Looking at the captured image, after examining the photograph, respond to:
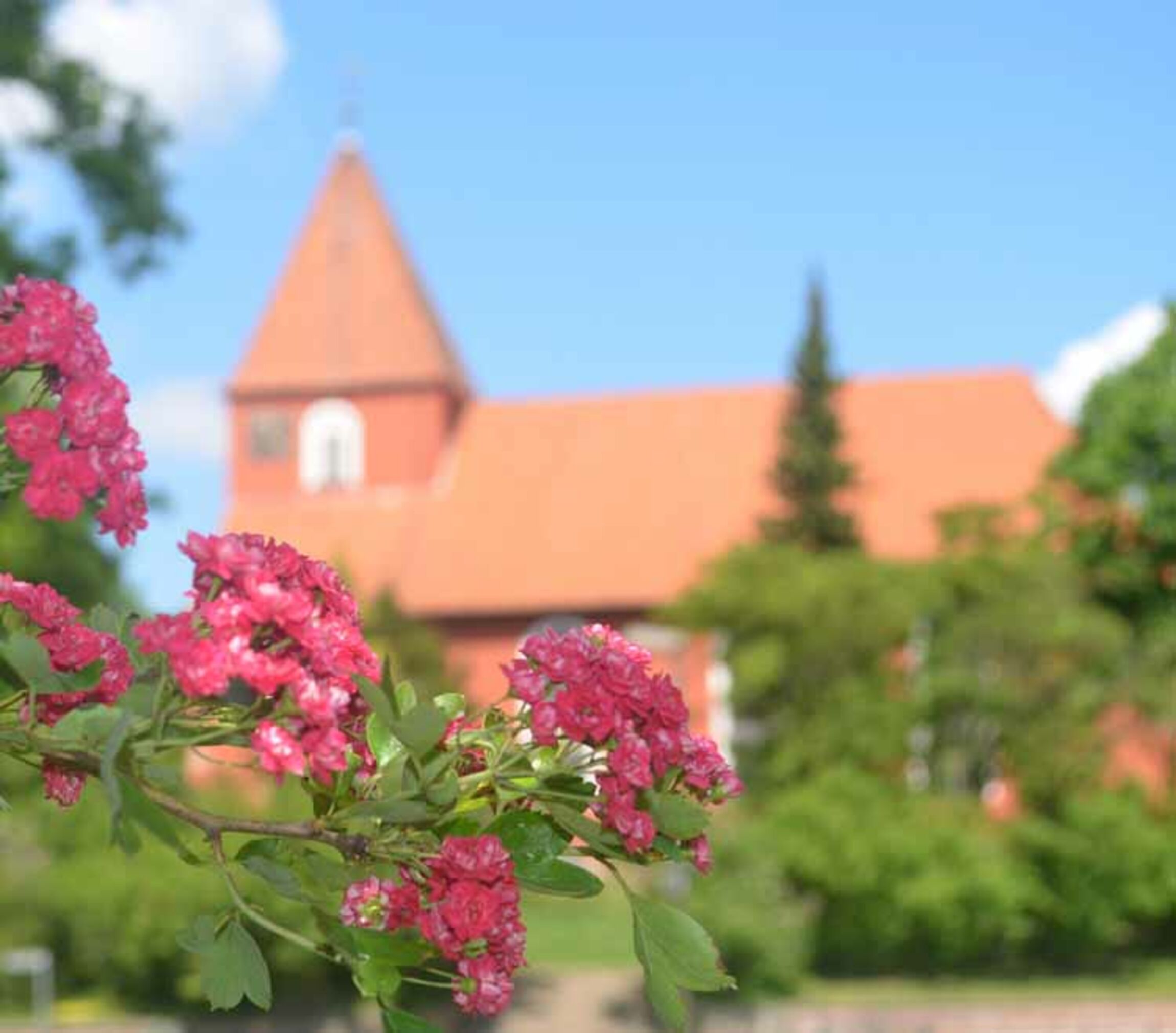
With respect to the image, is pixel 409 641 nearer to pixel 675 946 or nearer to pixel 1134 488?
pixel 1134 488

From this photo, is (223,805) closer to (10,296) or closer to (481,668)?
(481,668)

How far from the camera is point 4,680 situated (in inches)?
82.6

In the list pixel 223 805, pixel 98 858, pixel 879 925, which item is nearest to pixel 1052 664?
pixel 879 925

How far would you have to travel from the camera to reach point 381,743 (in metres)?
2.10

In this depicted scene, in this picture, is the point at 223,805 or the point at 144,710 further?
the point at 223,805

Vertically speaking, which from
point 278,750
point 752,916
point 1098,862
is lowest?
point 752,916

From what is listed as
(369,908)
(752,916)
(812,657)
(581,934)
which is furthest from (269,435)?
(369,908)

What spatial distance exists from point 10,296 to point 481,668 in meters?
34.6

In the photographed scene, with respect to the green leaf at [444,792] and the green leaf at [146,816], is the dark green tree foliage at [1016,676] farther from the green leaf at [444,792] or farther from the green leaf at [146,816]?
the green leaf at [146,816]

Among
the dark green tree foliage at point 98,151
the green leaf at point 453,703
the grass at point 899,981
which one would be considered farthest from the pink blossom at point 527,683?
the grass at point 899,981

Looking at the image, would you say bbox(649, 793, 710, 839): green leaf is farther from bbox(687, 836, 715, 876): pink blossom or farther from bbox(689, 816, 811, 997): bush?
bbox(689, 816, 811, 997): bush

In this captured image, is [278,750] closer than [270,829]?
Yes

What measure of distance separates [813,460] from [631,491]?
239 inches

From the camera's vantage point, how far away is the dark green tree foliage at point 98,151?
15.6 m
